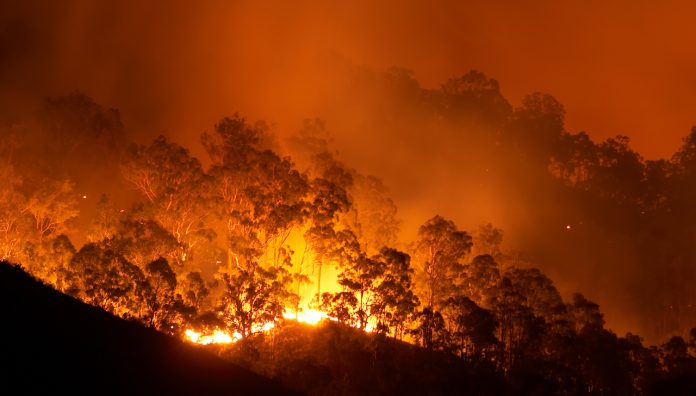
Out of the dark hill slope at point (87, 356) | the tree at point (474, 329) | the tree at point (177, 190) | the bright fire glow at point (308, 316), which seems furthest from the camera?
the tree at point (177, 190)

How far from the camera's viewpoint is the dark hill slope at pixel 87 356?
11.7 metres

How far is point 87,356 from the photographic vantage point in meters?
13.2

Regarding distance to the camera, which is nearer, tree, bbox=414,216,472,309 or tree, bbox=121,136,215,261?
tree, bbox=121,136,215,261

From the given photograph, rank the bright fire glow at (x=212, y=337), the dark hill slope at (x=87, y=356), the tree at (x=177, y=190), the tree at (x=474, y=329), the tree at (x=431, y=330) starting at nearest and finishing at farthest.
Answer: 1. the dark hill slope at (x=87, y=356)
2. the bright fire glow at (x=212, y=337)
3. the tree at (x=474, y=329)
4. the tree at (x=431, y=330)
5. the tree at (x=177, y=190)

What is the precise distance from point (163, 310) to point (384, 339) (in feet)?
33.1

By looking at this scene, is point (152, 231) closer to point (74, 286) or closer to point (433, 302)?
point (74, 286)

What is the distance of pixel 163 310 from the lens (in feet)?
93.8

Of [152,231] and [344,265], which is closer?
[152,231]

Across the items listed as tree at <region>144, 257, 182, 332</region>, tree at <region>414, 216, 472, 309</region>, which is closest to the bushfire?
tree at <region>144, 257, 182, 332</region>

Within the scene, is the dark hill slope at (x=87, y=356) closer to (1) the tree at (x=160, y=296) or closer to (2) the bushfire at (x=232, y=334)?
(1) the tree at (x=160, y=296)

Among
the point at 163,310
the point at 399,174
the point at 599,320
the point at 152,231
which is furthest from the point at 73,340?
the point at 399,174

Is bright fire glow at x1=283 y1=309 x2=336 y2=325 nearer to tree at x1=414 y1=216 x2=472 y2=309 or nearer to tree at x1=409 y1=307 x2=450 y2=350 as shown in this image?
tree at x1=409 y1=307 x2=450 y2=350

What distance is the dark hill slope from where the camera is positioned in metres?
11.7

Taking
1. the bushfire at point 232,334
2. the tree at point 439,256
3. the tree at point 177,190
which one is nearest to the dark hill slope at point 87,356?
the bushfire at point 232,334
